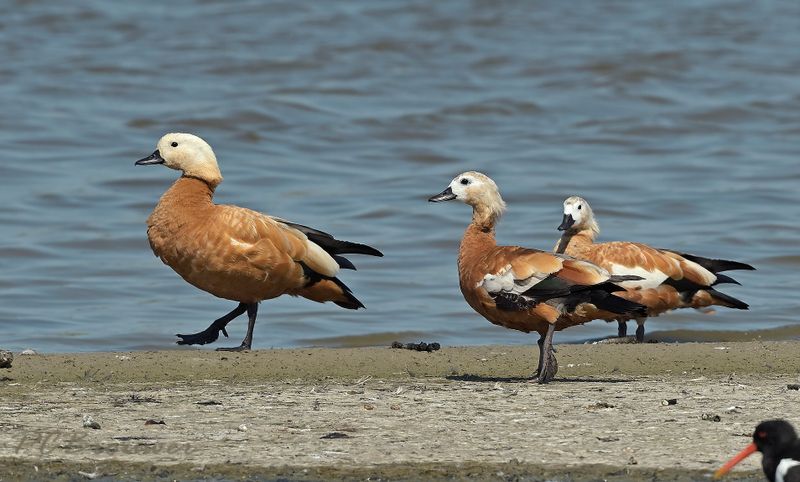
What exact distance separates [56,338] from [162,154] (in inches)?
73.5

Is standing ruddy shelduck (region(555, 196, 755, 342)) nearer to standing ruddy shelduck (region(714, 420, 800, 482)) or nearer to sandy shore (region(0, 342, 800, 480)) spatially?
sandy shore (region(0, 342, 800, 480))

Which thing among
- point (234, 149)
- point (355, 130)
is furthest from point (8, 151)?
point (355, 130)

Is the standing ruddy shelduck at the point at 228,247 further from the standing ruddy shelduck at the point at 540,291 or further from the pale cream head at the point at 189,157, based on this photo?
the standing ruddy shelduck at the point at 540,291

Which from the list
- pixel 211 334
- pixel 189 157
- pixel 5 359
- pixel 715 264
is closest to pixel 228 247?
pixel 211 334

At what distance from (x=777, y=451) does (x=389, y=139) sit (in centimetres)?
1543

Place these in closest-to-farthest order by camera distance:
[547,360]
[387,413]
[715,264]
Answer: [387,413], [547,360], [715,264]

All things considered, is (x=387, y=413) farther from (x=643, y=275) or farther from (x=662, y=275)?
(x=662, y=275)

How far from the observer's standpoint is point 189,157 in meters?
10.6

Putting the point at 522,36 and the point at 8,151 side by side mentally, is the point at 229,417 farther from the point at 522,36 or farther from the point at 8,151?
the point at 522,36

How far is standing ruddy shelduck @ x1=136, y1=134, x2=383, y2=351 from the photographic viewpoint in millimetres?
9891

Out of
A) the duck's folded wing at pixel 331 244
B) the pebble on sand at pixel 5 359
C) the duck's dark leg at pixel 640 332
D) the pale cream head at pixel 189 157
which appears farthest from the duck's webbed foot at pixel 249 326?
the duck's dark leg at pixel 640 332

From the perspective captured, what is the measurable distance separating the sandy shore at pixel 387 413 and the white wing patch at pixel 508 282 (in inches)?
20.2

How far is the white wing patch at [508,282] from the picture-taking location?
27.1 ft

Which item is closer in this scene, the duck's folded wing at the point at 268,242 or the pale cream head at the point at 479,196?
the pale cream head at the point at 479,196
